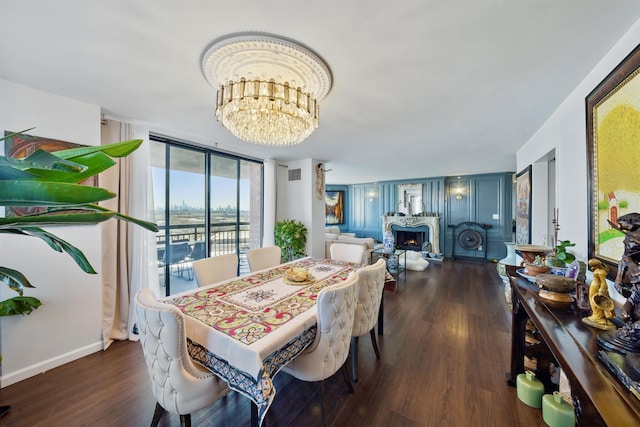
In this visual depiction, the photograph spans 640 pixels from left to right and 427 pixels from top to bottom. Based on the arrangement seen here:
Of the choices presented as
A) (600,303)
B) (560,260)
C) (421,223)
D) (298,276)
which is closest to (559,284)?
(600,303)

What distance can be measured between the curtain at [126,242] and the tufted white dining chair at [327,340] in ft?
6.99

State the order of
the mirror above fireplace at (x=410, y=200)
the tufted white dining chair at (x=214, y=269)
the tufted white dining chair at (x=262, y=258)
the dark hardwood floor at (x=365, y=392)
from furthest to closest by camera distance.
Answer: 1. the mirror above fireplace at (x=410, y=200)
2. the tufted white dining chair at (x=262, y=258)
3. the tufted white dining chair at (x=214, y=269)
4. the dark hardwood floor at (x=365, y=392)

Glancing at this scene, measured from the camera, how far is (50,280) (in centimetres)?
198

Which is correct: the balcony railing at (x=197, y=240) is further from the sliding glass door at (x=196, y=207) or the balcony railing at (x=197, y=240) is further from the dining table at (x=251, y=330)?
the dining table at (x=251, y=330)

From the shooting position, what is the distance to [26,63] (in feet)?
5.23

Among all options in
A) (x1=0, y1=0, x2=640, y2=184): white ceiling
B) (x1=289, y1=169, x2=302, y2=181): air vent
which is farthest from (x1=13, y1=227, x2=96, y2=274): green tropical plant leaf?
(x1=289, y1=169, x2=302, y2=181): air vent

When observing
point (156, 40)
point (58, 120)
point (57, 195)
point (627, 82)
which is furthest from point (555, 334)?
point (58, 120)

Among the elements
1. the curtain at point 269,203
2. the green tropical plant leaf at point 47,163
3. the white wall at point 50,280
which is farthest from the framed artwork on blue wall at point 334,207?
the green tropical plant leaf at point 47,163

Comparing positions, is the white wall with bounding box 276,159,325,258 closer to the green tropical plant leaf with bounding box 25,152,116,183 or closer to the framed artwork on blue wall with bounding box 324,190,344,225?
the framed artwork on blue wall with bounding box 324,190,344,225

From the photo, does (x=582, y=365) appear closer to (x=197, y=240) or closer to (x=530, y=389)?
(x=530, y=389)

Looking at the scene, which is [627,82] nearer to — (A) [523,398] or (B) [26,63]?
(A) [523,398]

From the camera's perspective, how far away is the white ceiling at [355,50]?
116 cm

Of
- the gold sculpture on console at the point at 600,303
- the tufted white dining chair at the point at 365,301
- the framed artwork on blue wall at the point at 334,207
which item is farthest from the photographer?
the framed artwork on blue wall at the point at 334,207

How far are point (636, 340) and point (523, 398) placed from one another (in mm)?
1204
